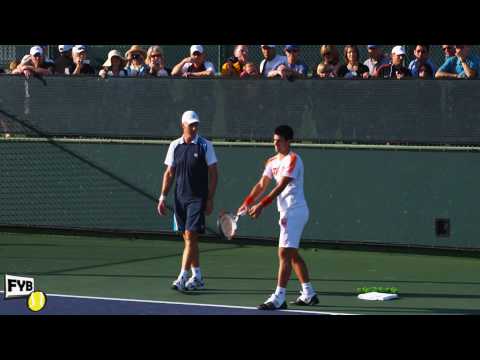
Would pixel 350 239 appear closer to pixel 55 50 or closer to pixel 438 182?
pixel 438 182

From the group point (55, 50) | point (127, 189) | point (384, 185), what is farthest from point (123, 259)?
point (55, 50)

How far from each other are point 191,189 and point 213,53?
21.7ft

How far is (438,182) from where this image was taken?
57.5ft

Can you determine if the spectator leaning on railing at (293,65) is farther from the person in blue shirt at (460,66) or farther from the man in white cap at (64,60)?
the man in white cap at (64,60)

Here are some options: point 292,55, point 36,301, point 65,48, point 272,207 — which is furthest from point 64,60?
point 36,301

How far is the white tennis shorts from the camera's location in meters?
13.0

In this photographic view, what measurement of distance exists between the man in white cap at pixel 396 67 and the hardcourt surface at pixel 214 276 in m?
2.67

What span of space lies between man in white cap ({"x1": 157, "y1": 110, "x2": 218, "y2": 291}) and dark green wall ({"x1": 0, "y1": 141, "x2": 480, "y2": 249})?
394cm

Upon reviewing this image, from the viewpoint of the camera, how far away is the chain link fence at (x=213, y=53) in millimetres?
19297

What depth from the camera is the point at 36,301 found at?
13.4 metres

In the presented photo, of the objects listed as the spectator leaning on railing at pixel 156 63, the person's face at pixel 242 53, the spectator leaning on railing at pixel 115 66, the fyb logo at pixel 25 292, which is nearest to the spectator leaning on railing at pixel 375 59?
the person's face at pixel 242 53

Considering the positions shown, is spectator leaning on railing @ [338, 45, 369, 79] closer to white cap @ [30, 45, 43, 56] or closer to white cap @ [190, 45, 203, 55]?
white cap @ [190, 45, 203, 55]

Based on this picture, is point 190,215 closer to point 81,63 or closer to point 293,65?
point 293,65

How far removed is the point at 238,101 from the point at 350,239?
9.03 feet
